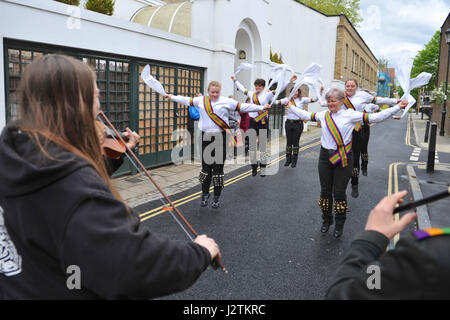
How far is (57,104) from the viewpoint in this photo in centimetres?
121

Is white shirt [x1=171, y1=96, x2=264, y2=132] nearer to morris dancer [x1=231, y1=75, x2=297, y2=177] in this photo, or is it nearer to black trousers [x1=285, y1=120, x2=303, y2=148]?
morris dancer [x1=231, y1=75, x2=297, y2=177]

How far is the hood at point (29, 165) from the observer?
111cm

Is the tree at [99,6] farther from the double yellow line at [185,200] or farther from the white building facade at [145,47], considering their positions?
the double yellow line at [185,200]

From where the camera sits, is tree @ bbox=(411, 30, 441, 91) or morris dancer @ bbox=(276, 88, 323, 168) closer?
morris dancer @ bbox=(276, 88, 323, 168)

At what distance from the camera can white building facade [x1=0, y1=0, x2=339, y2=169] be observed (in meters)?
6.10

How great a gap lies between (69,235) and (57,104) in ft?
1.42

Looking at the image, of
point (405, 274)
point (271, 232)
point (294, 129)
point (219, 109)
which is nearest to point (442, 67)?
point (294, 129)

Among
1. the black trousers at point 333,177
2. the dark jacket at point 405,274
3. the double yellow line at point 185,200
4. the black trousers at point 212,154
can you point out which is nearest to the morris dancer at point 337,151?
the black trousers at point 333,177

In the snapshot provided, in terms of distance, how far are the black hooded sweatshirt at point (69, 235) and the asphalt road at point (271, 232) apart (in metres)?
2.35

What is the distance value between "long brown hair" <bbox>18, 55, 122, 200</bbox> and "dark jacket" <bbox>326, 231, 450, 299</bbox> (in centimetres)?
93

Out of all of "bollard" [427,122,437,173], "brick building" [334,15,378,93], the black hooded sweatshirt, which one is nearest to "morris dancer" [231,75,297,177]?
"bollard" [427,122,437,173]
